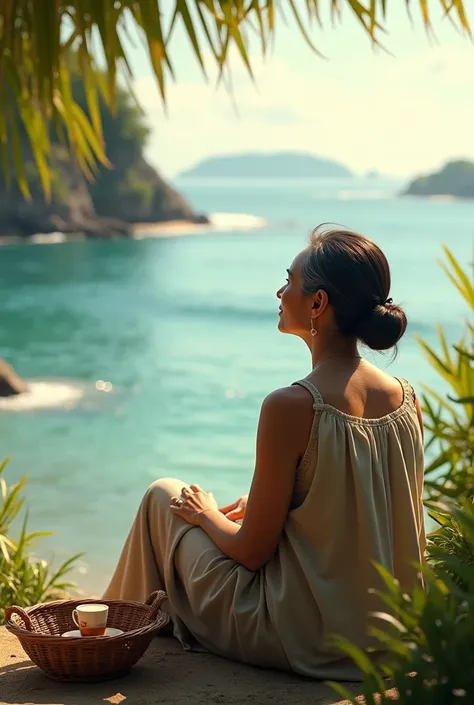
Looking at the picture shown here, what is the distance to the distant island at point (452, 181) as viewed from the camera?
139m

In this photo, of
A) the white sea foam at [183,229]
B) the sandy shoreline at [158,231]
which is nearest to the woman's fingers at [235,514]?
the sandy shoreline at [158,231]

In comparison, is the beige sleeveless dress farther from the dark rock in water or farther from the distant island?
the distant island

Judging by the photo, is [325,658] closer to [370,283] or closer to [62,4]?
[370,283]

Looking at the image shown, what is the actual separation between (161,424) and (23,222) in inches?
1461

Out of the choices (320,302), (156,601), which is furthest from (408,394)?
(156,601)

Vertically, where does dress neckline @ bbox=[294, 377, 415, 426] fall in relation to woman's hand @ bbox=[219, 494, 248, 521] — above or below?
above

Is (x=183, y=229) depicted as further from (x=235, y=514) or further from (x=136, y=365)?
(x=235, y=514)

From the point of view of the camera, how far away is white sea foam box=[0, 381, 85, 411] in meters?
13.4

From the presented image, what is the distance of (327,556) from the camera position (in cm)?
268

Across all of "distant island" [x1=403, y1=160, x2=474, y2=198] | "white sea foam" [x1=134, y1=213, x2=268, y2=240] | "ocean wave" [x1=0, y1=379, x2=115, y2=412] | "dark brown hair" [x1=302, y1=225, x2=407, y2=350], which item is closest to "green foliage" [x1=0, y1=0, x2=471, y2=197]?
"dark brown hair" [x1=302, y1=225, x2=407, y2=350]

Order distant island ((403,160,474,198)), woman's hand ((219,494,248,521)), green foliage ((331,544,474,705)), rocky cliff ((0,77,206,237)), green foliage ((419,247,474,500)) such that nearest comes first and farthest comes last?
green foliage ((331,544,474,705)) → green foliage ((419,247,474,500)) → woman's hand ((219,494,248,521)) → rocky cliff ((0,77,206,237)) → distant island ((403,160,474,198))

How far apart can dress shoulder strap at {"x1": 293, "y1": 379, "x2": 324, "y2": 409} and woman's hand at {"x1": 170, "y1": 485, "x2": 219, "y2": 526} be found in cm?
43

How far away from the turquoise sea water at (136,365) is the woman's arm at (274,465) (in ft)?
1.33

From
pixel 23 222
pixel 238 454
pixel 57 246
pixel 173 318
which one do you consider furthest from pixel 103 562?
pixel 23 222
